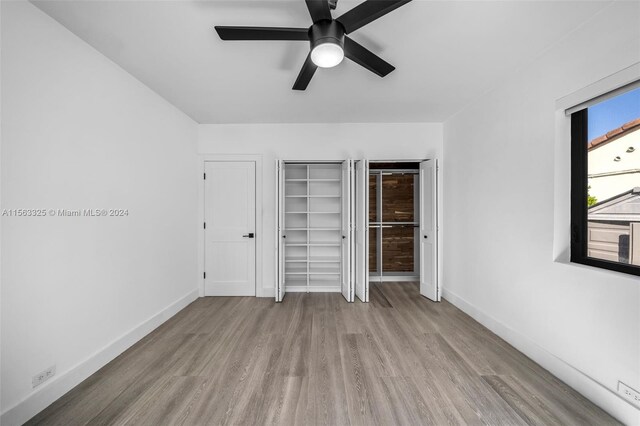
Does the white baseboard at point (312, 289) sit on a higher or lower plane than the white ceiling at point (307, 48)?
lower

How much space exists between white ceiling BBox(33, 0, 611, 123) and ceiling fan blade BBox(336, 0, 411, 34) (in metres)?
0.28

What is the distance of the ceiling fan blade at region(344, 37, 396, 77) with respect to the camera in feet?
5.87

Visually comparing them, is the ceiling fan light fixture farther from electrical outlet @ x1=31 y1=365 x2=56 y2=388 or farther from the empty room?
electrical outlet @ x1=31 y1=365 x2=56 y2=388

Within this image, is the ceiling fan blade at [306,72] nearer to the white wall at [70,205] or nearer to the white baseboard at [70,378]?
the white wall at [70,205]

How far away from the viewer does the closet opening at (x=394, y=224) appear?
5000 millimetres

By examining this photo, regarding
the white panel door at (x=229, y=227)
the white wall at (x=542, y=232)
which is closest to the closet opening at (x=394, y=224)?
the white wall at (x=542, y=232)

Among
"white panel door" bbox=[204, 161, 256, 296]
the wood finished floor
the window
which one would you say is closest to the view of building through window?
the window

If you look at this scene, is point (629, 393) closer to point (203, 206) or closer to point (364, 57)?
point (364, 57)

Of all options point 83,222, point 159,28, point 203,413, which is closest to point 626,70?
point 159,28

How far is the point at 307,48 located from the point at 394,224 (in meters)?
3.56

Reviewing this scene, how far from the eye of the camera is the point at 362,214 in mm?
3836

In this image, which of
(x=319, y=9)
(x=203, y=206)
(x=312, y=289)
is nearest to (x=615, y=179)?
(x=319, y=9)

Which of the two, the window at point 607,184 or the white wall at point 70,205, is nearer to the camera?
the white wall at point 70,205

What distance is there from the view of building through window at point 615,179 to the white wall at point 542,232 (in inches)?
6.9
